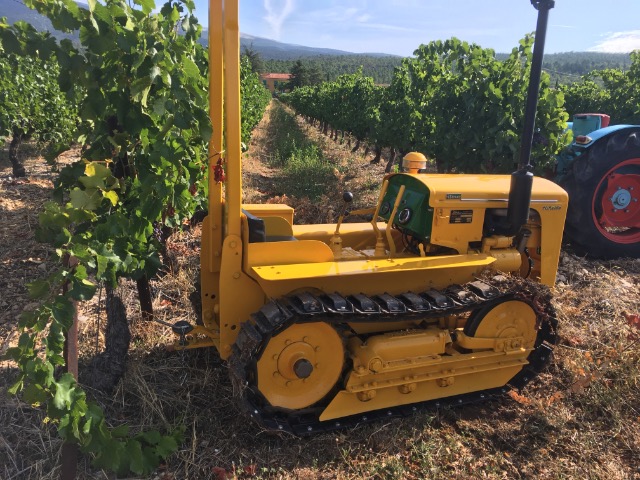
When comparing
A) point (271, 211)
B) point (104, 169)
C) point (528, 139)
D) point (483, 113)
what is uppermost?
point (483, 113)

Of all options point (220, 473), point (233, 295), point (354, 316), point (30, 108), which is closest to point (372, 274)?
point (354, 316)

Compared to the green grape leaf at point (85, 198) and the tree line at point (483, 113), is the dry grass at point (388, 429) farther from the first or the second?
the tree line at point (483, 113)

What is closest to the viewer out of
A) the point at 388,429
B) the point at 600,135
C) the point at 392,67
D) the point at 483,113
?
the point at 388,429

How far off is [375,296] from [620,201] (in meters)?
4.57

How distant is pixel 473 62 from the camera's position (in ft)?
24.7

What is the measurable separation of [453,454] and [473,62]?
632cm

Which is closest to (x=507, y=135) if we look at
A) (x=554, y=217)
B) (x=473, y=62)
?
(x=473, y=62)

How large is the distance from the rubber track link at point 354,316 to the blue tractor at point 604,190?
267 centimetres

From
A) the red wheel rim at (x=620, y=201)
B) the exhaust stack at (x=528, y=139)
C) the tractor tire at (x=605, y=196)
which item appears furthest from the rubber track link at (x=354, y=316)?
the red wheel rim at (x=620, y=201)

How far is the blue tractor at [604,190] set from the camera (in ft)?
18.9

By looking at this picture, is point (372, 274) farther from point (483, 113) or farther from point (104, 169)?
point (483, 113)

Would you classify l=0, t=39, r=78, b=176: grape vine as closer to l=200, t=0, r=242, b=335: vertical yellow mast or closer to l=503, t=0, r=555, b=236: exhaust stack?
l=200, t=0, r=242, b=335: vertical yellow mast

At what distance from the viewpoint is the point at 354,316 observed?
118 inches

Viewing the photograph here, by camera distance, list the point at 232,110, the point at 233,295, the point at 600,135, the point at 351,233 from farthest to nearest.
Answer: the point at 600,135
the point at 351,233
the point at 233,295
the point at 232,110
